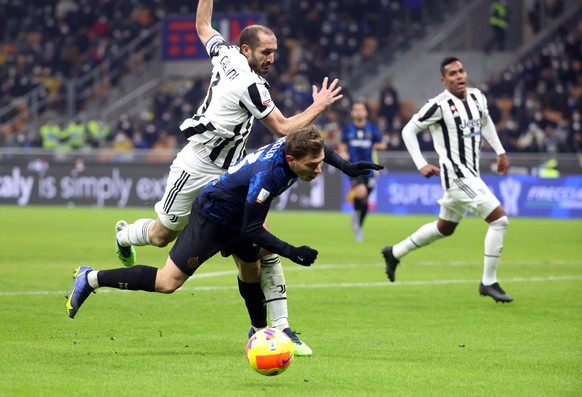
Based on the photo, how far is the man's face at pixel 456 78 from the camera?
464 inches

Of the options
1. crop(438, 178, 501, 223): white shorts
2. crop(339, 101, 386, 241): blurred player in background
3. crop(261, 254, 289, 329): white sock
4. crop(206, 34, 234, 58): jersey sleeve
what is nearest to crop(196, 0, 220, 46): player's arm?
crop(206, 34, 234, 58): jersey sleeve

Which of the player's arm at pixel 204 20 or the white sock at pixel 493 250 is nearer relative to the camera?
the player's arm at pixel 204 20

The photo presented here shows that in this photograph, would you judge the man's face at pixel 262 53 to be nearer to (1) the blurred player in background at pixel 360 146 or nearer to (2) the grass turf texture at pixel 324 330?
(2) the grass turf texture at pixel 324 330

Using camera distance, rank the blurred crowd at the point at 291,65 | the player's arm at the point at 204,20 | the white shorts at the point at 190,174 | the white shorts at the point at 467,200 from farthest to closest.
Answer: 1. the blurred crowd at the point at 291,65
2. the white shorts at the point at 467,200
3. the player's arm at the point at 204,20
4. the white shorts at the point at 190,174

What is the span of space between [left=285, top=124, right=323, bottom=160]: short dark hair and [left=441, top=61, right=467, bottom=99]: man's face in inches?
202

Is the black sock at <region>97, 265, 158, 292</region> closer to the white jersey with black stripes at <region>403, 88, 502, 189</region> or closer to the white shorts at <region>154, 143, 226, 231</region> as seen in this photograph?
the white shorts at <region>154, 143, 226, 231</region>

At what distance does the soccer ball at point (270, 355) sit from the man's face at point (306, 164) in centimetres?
106

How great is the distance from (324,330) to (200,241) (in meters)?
1.89

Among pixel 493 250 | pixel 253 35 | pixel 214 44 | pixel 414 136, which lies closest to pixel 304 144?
pixel 253 35

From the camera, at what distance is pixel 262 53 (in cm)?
845

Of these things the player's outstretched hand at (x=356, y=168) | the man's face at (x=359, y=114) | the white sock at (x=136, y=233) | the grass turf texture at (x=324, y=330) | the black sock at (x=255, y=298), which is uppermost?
the man's face at (x=359, y=114)

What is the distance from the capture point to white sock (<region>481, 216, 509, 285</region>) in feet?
36.9

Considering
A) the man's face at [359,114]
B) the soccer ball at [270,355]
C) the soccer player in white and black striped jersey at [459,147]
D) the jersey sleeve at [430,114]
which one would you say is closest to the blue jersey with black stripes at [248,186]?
the soccer ball at [270,355]

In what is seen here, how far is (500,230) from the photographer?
11477mm
